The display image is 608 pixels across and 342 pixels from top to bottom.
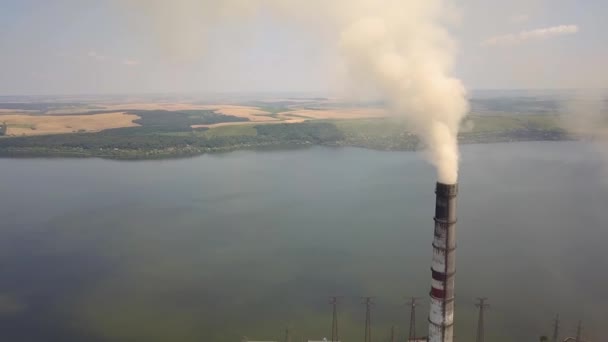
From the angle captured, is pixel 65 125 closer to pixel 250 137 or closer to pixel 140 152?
pixel 140 152

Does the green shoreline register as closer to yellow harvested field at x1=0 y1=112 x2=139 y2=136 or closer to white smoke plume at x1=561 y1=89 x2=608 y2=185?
white smoke plume at x1=561 y1=89 x2=608 y2=185

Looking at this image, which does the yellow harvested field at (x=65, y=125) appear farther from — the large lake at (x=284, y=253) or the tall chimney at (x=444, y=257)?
the tall chimney at (x=444, y=257)

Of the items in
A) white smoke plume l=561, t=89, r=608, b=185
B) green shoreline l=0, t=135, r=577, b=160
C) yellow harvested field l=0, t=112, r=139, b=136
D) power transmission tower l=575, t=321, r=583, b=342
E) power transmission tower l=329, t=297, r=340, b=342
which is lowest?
power transmission tower l=329, t=297, r=340, b=342

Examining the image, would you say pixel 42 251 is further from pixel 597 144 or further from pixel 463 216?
pixel 597 144

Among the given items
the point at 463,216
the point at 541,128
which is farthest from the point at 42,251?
the point at 541,128

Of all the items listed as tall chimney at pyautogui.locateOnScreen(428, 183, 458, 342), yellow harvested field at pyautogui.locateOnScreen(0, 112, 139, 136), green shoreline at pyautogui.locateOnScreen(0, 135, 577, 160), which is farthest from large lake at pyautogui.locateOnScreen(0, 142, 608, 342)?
yellow harvested field at pyautogui.locateOnScreen(0, 112, 139, 136)
